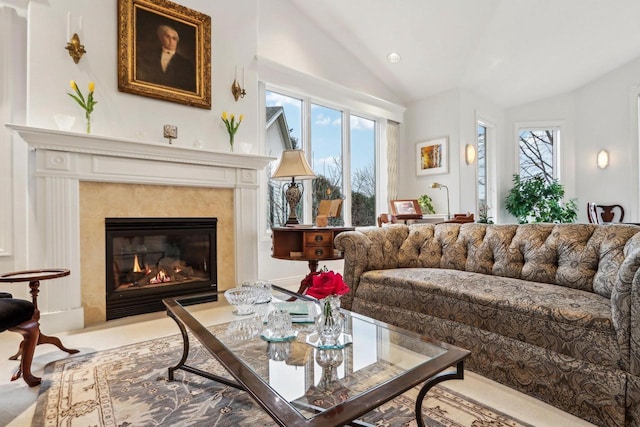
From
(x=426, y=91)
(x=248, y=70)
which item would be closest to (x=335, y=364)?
(x=248, y=70)

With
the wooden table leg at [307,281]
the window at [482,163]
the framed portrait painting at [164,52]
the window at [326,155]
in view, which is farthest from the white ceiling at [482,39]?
the wooden table leg at [307,281]

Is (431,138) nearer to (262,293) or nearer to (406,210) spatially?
(406,210)

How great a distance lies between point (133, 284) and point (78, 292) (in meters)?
0.44

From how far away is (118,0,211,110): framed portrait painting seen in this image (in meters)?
3.05

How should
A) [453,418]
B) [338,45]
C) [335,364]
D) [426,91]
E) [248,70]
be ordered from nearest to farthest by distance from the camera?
[335,364] → [453,418] → [248,70] → [338,45] → [426,91]

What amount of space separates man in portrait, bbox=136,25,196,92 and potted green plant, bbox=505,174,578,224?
5.46 meters

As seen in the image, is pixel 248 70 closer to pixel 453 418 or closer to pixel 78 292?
pixel 78 292

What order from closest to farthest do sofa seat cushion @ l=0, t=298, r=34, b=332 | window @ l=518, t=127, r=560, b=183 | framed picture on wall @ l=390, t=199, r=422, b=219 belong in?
sofa seat cushion @ l=0, t=298, r=34, b=332 < framed picture on wall @ l=390, t=199, r=422, b=219 < window @ l=518, t=127, r=560, b=183

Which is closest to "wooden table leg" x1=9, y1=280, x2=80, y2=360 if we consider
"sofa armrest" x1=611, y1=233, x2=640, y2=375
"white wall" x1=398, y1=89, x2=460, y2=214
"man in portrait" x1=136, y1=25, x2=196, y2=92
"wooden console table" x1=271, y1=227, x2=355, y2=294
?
"wooden console table" x1=271, y1=227, x2=355, y2=294

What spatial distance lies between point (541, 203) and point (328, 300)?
587 centimetres

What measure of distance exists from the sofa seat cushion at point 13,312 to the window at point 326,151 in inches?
103

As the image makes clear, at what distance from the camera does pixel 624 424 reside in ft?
4.52

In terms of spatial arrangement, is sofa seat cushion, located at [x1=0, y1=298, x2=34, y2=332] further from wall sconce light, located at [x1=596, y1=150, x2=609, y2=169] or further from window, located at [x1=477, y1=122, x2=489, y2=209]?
wall sconce light, located at [x1=596, y1=150, x2=609, y2=169]

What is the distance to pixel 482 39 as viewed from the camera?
14.8ft
